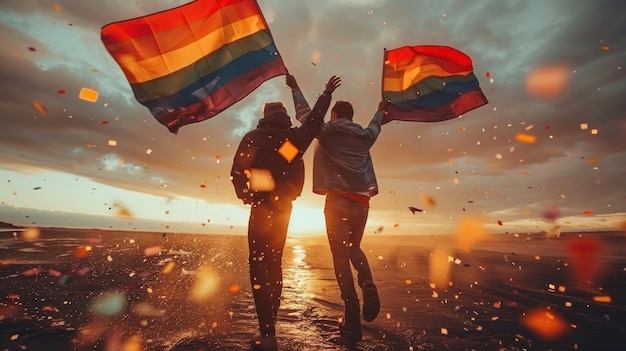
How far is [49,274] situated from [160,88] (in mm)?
4906

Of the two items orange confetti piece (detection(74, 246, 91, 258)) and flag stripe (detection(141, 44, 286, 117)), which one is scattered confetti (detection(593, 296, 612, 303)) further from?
orange confetti piece (detection(74, 246, 91, 258))

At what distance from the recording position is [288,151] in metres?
3.53

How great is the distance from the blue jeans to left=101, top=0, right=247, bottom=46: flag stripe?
3357 millimetres

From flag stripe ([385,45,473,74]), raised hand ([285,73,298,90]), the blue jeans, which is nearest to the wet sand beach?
the blue jeans

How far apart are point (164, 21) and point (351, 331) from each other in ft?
15.7

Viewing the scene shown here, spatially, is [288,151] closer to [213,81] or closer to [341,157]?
[341,157]

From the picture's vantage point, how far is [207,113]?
4738mm

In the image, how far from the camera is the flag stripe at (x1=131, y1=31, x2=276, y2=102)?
4.57 metres

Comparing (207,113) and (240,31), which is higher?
(240,31)

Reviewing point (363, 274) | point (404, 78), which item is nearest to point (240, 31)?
point (404, 78)

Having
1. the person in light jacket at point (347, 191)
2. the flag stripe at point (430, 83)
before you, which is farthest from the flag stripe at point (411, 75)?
the person in light jacket at point (347, 191)

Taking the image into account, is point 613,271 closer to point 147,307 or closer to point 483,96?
point 483,96

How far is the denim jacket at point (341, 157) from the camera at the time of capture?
4.01 m

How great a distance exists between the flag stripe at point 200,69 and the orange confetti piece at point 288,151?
86.2 inches
